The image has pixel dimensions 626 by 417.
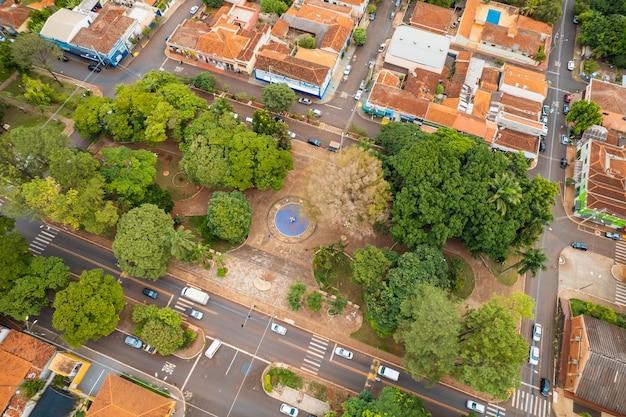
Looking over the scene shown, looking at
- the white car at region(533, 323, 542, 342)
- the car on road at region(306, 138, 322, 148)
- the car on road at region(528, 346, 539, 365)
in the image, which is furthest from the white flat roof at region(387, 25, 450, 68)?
the car on road at region(528, 346, 539, 365)

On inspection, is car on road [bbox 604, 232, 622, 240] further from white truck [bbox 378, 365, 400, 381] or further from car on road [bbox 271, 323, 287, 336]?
car on road [bbox 271, 323, 287, 336]

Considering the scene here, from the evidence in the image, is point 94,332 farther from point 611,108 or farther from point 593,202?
point 611,108

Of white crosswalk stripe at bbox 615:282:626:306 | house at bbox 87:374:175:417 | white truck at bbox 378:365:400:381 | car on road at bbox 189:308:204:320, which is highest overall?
white crosswalk stripe at bbox 615:282:626:306

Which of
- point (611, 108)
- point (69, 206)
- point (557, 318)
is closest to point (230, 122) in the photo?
point (69, 206)

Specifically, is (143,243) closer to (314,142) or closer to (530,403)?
(314,142)

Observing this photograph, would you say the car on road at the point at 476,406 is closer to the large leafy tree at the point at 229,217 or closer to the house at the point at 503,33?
the large leafy tree at the point at 229,217

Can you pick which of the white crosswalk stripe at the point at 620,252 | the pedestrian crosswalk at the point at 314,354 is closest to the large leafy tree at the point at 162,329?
the pedestrian crosswalk at the point at 314,354

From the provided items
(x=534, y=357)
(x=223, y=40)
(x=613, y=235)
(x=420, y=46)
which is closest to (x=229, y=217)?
(x=223, y=40)
